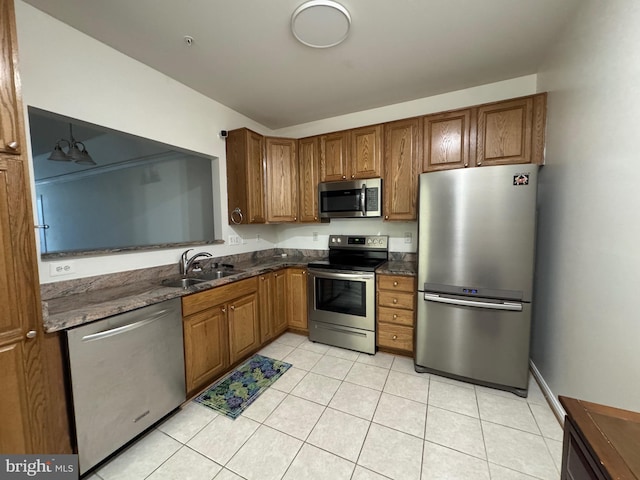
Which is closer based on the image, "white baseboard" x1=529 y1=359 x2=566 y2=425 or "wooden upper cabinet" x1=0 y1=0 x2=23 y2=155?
"wooden upper cabinet" x1=0 y1=0 x2=23 y2=155

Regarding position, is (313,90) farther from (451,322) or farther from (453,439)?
(453,439)

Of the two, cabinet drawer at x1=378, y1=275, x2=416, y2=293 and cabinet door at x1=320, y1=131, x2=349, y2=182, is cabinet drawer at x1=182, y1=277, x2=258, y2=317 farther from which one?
cabinet door at x1=320, y1=131, x2=349, y2=182

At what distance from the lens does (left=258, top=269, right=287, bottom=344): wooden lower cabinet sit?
2613 millimetres

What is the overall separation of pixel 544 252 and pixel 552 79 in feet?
4.47

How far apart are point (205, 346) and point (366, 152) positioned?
243cm

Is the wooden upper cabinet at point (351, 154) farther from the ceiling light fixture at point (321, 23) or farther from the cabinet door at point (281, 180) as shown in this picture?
the ceiling light fixture at point (321, 23)

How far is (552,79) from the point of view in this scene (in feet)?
6.34

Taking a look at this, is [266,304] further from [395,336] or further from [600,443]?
[600,443]

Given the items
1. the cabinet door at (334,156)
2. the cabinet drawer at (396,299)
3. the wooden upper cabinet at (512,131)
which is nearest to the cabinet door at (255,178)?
the cabinet door at (334,156)

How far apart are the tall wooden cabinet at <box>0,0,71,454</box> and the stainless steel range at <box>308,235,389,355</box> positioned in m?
2.03

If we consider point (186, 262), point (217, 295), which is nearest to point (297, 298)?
point (217, 295)

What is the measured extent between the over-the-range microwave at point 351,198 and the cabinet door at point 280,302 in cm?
89

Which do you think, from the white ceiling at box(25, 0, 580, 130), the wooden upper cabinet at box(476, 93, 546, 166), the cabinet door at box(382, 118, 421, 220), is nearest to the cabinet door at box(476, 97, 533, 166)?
the wooden upper cabinet at box(476, 93, 546, 166)

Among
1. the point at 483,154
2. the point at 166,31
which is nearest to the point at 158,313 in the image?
the point at 166,31
